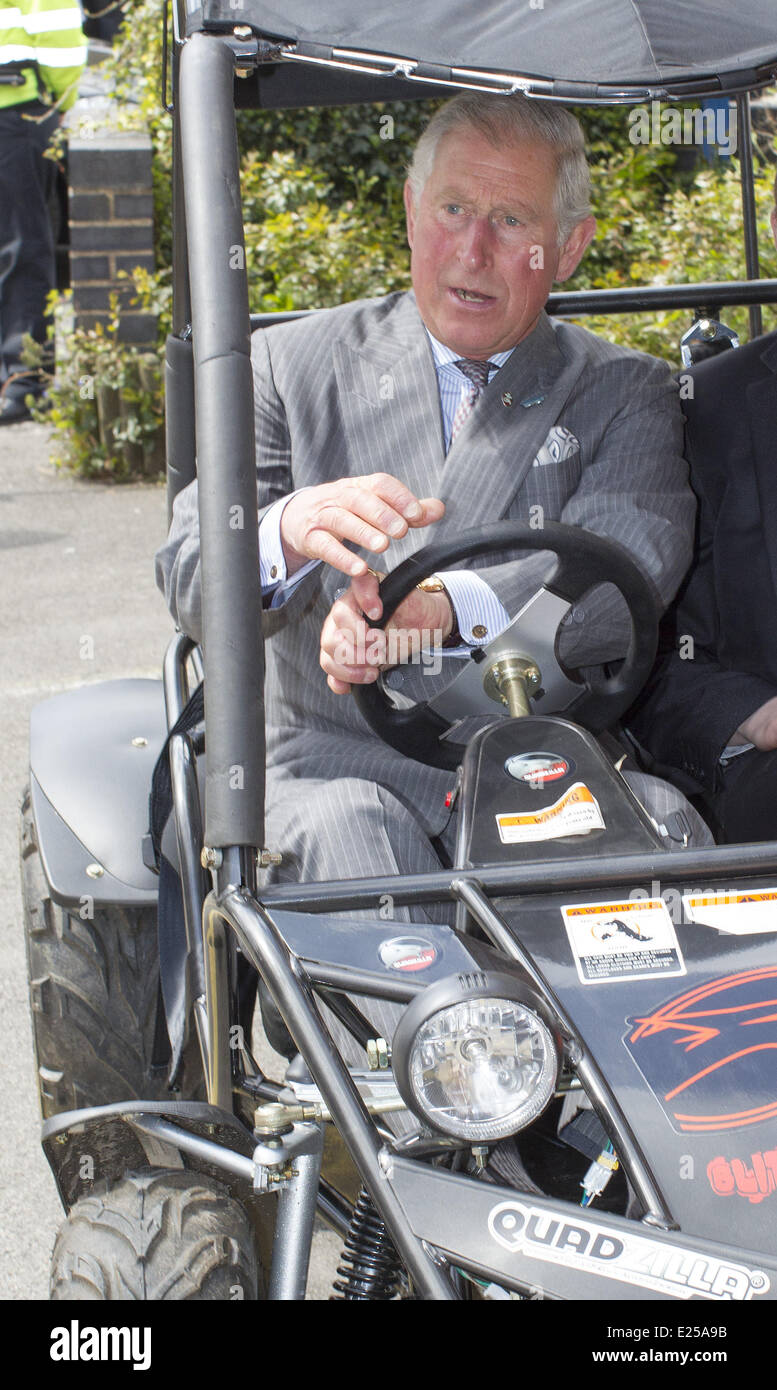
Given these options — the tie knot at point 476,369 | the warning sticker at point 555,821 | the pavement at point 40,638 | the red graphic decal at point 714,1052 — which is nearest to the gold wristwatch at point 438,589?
the warning sticker at point 555,821

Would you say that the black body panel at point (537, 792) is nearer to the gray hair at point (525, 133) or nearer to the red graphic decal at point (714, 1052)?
the red graphic decal at point (714, 1052)

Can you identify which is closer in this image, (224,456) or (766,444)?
(224,456)

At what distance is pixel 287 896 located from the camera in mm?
1467

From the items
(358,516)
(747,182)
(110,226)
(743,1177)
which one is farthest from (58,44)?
(743,1177)

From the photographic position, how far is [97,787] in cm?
226

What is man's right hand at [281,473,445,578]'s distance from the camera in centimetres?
167

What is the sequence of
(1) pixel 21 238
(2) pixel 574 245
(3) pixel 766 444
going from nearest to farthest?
(2) pixel 574 245 < (3) pixel 766 444 < (1) pixel 21 238

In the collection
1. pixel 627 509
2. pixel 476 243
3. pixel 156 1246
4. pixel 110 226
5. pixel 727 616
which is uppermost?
pixel 110 226

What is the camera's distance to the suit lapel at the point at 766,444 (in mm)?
2473

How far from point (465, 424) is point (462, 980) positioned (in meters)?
1.18

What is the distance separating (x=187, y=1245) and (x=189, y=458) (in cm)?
A: 140

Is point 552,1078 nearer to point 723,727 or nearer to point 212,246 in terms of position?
point 212,246

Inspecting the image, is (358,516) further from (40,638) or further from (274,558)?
(40,638)

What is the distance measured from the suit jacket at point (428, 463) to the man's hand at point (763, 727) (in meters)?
0.31
